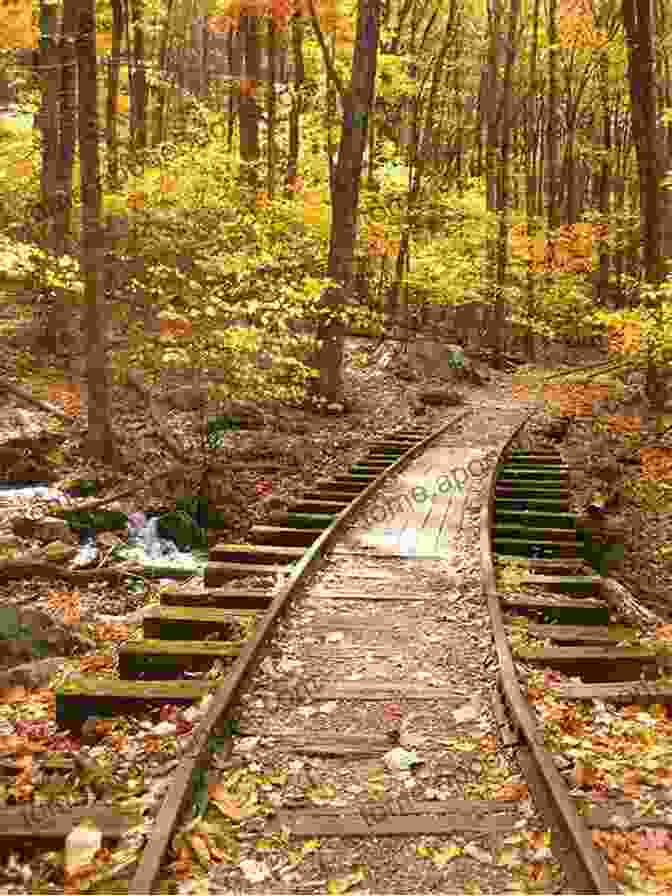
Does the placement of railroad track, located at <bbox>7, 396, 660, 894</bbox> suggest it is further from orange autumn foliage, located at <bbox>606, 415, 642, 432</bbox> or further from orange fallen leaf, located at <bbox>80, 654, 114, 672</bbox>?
orange autumn foliage, located at <bbox>606, 415, 642, 432</bbox>

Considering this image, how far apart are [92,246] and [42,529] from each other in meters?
4.38

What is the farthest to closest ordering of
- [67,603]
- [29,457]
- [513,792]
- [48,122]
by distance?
[48,122] → [29,457] → [67,603] → [513,792]

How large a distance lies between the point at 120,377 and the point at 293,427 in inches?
148

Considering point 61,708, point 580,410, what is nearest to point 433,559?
point 61,708

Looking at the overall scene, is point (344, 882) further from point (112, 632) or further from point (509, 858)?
point (112, 632)

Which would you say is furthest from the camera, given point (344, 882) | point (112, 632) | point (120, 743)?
point (112, 632)

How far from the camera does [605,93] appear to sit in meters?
28.3

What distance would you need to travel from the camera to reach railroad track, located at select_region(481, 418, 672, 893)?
3889 millimetres

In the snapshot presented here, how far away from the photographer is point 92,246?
12.1 meters

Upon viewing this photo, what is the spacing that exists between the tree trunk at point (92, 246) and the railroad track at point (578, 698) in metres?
6.20

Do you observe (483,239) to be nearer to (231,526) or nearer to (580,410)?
(580,410)

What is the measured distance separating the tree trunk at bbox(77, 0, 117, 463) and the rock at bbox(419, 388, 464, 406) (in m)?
10.4

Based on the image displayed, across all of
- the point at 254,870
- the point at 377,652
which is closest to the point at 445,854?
the point at 254,870

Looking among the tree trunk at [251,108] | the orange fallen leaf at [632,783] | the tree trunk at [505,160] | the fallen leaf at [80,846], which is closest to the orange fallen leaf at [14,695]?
the fallen leaf at [80,846]
